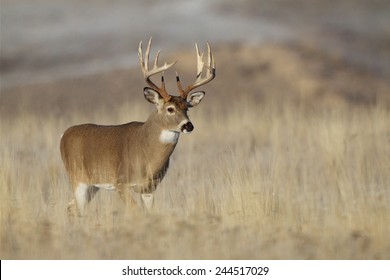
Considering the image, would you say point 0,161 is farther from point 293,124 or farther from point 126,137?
point 293,124

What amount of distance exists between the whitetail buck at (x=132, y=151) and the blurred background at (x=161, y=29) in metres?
23.6

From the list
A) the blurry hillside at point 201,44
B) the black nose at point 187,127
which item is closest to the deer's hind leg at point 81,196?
the black nose at point 187,127

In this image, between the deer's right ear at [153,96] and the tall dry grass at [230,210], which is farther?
the deer's right ear at [153,96]

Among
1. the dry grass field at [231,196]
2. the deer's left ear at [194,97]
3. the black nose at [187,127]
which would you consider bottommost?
the dry grass field at [231,196]

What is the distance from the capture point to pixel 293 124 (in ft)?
59.4

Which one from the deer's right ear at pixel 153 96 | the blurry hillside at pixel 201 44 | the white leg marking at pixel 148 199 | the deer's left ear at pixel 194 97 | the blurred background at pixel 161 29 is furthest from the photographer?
the blurred background at pixel 161 29

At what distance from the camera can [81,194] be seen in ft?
39.7

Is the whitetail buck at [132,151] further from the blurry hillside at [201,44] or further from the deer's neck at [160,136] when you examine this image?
the blurry hillside at [201,44]

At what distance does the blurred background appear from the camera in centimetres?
3838

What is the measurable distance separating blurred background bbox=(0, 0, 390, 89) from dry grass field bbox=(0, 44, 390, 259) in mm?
16623

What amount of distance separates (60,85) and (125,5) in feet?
44.0

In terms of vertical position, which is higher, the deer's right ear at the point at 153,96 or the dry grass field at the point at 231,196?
the deer's right ear at the point at 153,96

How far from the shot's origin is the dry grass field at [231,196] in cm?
1028
